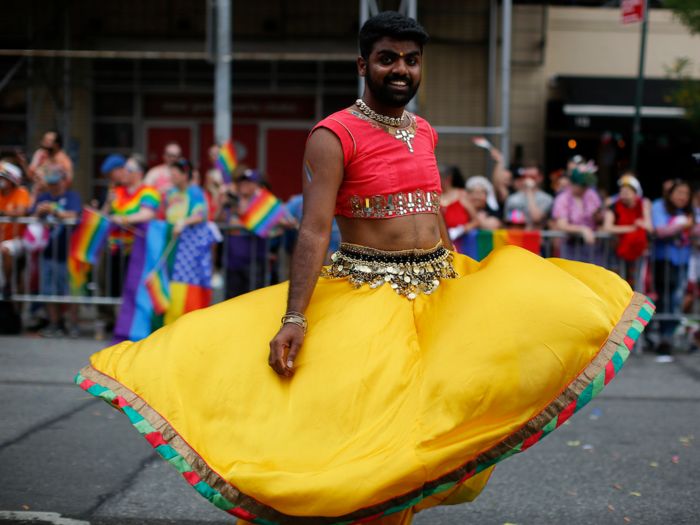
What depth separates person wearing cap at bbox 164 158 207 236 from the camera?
755cm

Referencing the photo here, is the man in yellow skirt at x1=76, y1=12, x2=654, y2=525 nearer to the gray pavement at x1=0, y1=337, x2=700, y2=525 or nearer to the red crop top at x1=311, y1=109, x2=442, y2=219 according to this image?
the red crop top at x1=311, y1=109, x2=442, y2=219

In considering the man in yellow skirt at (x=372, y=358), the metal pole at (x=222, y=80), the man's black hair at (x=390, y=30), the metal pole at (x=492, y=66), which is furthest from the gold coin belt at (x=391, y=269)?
the metal pole at (x=492, y=66)

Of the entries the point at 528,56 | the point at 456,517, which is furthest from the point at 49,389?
the point at 528,56

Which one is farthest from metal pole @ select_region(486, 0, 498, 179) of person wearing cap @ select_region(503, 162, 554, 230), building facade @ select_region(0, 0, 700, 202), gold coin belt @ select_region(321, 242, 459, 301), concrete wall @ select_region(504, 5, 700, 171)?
gold coin belt @ select_region(321, 242, 459, 301)

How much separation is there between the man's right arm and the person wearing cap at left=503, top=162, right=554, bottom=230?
5.57 m

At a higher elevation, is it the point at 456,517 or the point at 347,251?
the point at 347,251

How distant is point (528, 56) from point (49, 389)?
11898mm

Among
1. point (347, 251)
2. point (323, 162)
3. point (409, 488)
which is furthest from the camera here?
point (347, 251)

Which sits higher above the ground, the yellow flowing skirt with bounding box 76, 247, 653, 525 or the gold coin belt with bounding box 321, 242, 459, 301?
the gold coin belt with bounding box 321, 242, 459, 301

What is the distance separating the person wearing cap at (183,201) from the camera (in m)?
7.55

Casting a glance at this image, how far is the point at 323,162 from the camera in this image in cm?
254

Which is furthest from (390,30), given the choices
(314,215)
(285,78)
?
(285,78)

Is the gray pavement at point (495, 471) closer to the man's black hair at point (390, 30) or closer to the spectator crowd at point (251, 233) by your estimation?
the spectator crowd at point (251, 233)

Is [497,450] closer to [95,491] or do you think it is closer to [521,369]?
[521,369]
